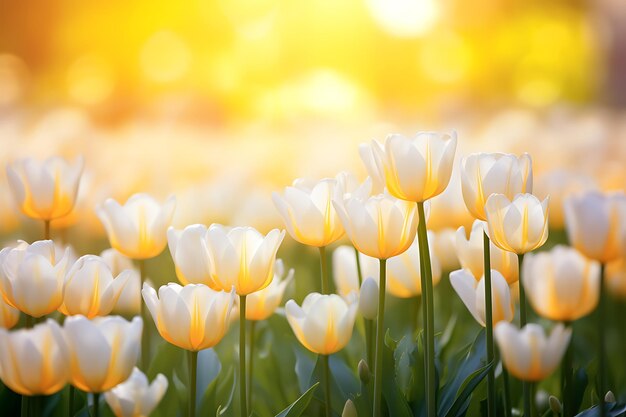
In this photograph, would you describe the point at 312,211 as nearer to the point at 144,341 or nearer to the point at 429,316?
the point at 429,316

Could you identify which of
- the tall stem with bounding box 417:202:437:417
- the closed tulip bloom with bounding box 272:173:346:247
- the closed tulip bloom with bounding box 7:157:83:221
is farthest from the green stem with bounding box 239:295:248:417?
the closed tulip bloom with bounding box 7:157:83:221

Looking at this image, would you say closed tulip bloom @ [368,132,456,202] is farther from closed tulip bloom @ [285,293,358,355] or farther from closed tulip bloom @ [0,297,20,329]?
closed tulip bloom @ [0,297,20,329]

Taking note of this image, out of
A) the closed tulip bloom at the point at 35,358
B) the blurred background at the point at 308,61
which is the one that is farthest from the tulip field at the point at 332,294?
the blurred background at the point at 308,61

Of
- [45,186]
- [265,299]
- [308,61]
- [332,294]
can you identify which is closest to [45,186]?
[45,186]

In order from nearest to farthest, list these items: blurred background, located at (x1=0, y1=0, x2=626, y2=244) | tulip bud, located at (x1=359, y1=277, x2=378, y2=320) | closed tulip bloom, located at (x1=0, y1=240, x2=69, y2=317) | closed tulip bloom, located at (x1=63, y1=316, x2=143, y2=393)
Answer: closed tulip bloom, located at (x1=63, y1=316, x2=143, y2=393), closed tulip bloom, located at (x1=0, y1=240, x2=69, y2=317), tulip bud, located at (x1=359, y1=277, x2=378, y2=320), blurred background, located at (x1=0, y1=0, x2=626, y2=244)

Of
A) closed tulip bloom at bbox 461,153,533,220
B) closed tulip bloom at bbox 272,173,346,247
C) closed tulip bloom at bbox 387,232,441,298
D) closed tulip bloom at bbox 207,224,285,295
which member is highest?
closed tulip bloom at bbox 461,153,533,220

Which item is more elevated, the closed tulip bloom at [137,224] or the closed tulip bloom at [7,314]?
the closed tulip bloom at [137,224]

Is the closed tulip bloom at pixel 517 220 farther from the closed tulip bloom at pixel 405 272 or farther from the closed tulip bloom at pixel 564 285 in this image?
the closed tulip bloom at pixel 405 272

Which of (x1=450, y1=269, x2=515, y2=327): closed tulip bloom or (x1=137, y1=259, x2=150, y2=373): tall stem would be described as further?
(x1=137, y1=259, x2=150, y2=373): tall stem
